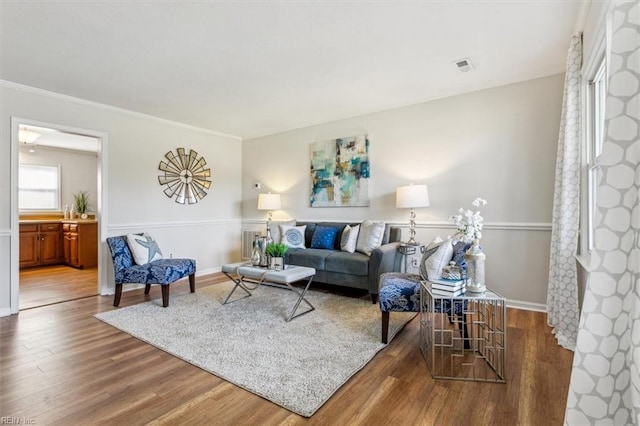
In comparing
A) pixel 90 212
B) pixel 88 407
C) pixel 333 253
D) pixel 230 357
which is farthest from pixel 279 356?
pixel 90 212

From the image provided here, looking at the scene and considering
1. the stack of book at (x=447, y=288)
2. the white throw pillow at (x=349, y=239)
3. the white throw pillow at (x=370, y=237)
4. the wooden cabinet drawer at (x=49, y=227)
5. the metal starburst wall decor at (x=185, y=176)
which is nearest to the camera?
the stack of book at (x=447, y=288)

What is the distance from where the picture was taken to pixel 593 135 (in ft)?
7.99

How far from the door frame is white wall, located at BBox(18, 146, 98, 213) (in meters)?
2.62

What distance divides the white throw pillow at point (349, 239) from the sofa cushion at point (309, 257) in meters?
0.20

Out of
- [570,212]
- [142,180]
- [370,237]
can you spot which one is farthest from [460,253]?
[142,180]

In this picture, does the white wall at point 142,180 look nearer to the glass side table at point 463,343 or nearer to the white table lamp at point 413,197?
the white table lamp at point 413,197

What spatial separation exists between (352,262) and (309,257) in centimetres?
64

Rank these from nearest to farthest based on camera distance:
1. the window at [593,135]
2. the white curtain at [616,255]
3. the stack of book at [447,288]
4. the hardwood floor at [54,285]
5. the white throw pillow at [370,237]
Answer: the white curtain at [616,255] < the stack of book at [447,288] < the window at [593,135] < the hardwood floor at [54,285] < the white throw pillow at [370,237]

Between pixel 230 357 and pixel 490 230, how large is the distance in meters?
3.00

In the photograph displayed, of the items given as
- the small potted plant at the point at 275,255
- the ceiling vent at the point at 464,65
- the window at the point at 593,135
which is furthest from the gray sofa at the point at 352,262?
the ceiling vent at the point at 464,65

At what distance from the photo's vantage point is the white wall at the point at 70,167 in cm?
616

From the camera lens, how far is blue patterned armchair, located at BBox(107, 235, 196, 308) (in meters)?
3.42

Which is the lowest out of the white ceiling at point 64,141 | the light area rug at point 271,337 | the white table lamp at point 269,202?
the light area rug at point 271,337

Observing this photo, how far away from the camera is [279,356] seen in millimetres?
2285
